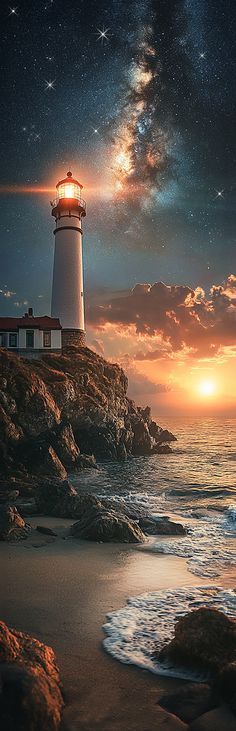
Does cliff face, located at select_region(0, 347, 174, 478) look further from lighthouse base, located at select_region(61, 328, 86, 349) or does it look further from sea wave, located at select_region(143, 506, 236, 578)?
sea wave, located at select_region(143, 506, 236, 578)

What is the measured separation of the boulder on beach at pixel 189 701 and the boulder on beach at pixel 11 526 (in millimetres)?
8045

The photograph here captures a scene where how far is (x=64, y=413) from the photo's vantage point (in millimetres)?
34062

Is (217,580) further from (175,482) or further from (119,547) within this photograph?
(175,482)

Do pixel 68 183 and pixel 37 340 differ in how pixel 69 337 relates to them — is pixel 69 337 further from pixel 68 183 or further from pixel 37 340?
pixel 68 183

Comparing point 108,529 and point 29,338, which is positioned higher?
point 29,338

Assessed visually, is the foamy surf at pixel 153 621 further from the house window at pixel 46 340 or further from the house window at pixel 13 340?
the house window at pixel 13 340

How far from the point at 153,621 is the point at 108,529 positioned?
5573mm

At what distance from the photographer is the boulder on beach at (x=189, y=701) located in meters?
4.75

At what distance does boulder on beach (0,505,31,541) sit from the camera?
12289 mm

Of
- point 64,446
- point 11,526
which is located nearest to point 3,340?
point 64,446

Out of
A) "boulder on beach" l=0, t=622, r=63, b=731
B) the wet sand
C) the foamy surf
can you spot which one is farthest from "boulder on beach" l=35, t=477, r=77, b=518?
"boulder on beach" l=0, t=622, r=63, b=731

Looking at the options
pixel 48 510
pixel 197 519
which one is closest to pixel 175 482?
pixel 197 519

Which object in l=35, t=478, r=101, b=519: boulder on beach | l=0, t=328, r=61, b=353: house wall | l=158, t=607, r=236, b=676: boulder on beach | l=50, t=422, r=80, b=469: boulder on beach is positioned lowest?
l=158, t=607, r=236, b=676: boulder on beach

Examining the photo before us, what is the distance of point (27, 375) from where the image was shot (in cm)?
2905
